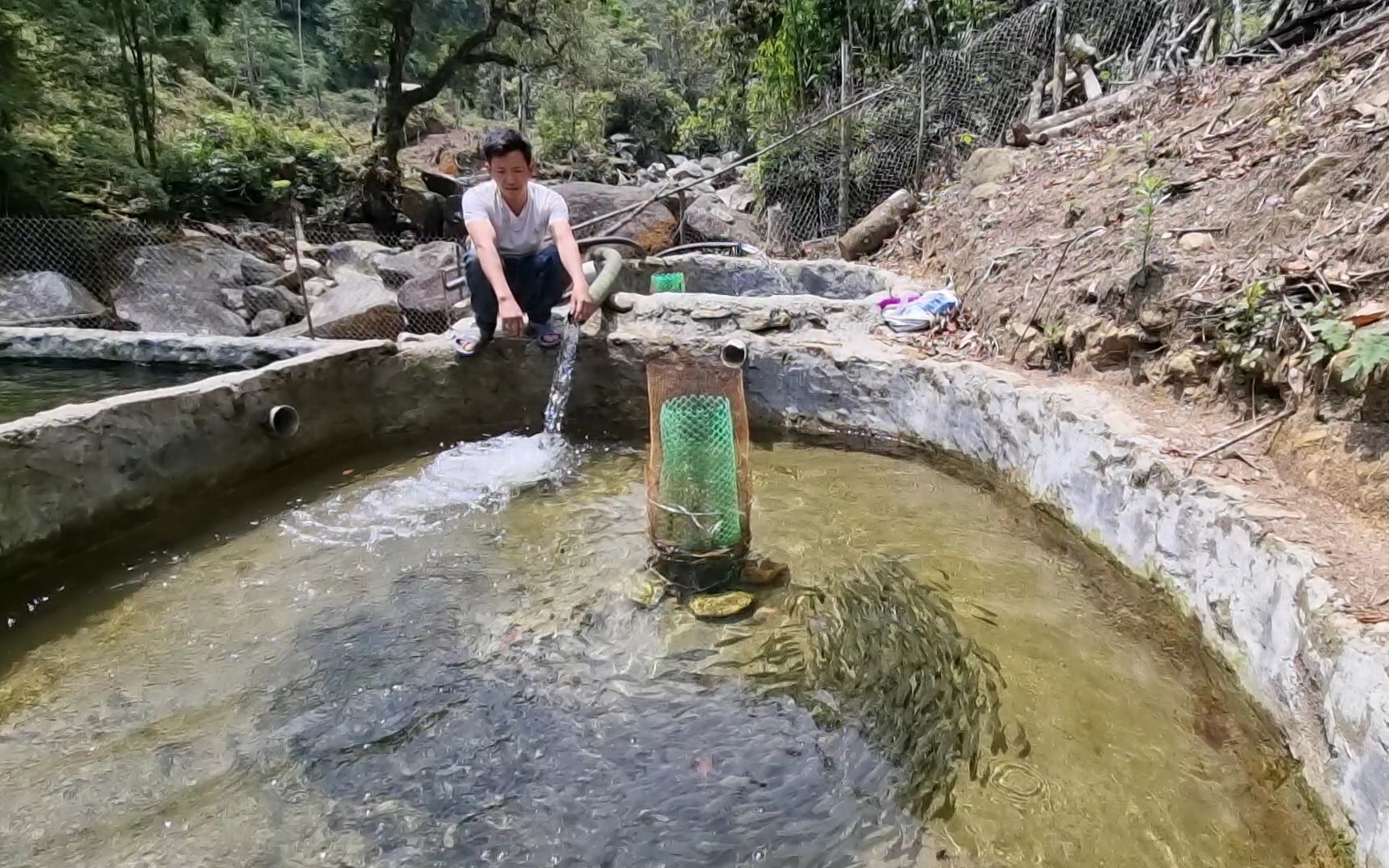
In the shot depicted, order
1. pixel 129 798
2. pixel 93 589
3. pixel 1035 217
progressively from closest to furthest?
1. pixel 129 798
2. pixel 93 589
3. pixel 1035 217

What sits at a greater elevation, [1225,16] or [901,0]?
[901,0]

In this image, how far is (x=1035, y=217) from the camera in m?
5.21

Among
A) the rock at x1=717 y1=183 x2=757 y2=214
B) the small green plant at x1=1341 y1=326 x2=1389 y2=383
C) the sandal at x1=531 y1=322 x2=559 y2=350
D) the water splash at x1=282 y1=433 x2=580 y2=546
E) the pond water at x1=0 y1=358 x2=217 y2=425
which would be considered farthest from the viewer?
the rock at x1=717 y1=183 x2=757 y2=214

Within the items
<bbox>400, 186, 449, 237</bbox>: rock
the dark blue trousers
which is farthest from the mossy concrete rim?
<bbox>400, 186, 449, 237</bbox>: rock

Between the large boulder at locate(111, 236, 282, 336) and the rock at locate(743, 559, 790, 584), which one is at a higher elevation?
the large boulder at locate(111, 236, 282, 336)

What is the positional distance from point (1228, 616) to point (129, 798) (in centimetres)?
275

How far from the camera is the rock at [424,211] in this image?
12.4 meters

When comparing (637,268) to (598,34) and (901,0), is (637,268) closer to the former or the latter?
(901,0)

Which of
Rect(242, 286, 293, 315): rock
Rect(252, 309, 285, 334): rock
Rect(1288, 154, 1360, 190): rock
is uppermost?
Rect(1288, 154, 1360, 190): rock

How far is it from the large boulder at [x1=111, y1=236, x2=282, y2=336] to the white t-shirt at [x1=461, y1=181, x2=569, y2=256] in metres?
4.55

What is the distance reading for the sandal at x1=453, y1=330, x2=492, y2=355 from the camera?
4.14 m

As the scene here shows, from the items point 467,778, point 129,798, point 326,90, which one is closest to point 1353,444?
point 467,778

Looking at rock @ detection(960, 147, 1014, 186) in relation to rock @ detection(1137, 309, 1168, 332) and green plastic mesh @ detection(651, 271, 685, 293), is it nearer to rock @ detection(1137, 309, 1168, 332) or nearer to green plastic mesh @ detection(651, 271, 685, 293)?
green plastic mesh @ detection(651, 271, 685, 293)

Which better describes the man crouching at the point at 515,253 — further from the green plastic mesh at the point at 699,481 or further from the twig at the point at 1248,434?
the twig at the point at 1248,434
